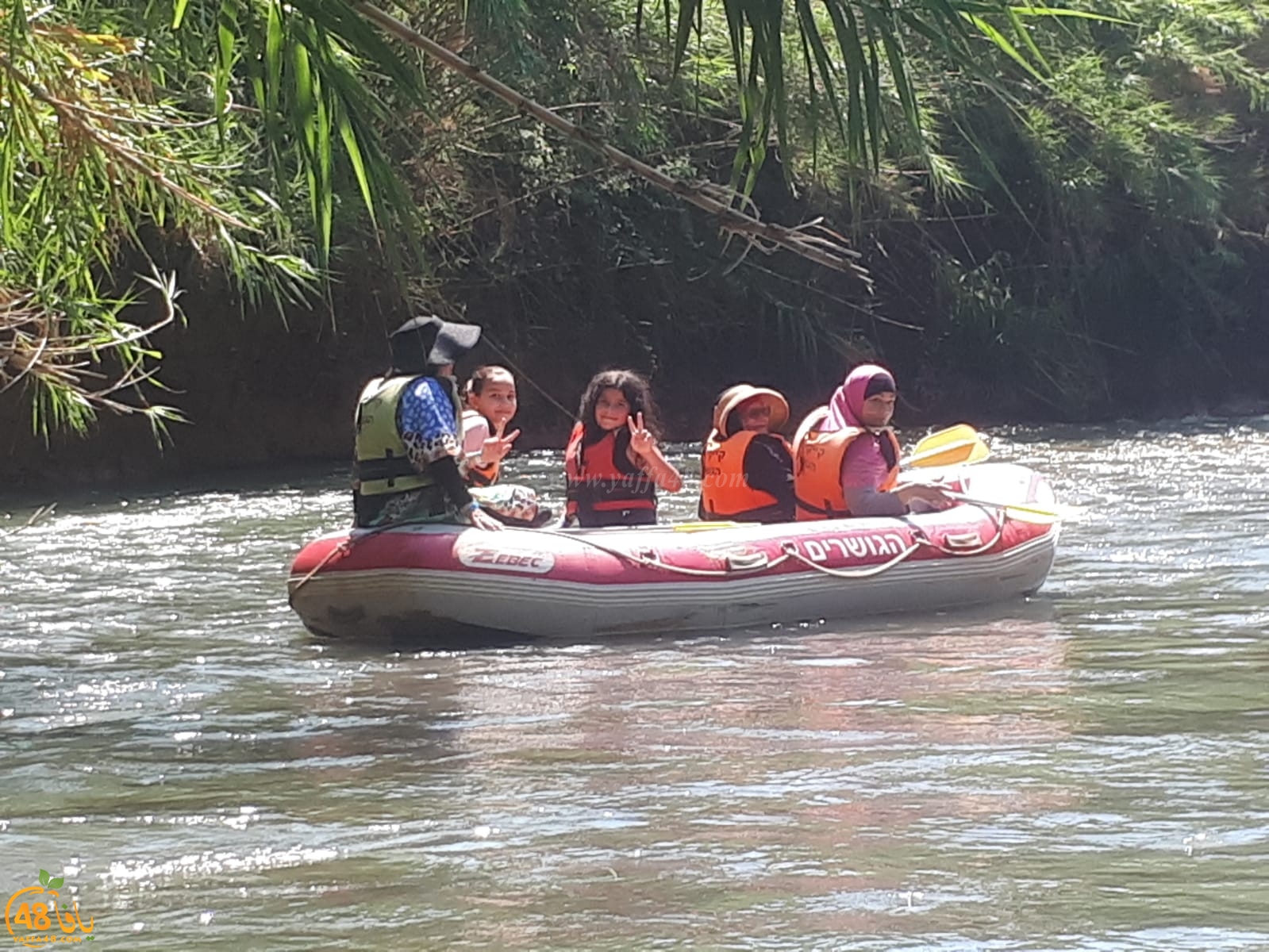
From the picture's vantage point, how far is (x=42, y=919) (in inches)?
139

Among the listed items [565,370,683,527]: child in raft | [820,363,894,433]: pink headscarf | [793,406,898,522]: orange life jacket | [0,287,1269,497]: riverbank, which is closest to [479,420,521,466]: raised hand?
[565,370,683,527]: child in raft

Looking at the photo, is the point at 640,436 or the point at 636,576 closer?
the point at 636,576

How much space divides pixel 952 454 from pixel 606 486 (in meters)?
1.80

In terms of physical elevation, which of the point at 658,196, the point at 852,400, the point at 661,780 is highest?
the point at 658,196

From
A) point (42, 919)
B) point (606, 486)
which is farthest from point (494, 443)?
point (42, 919)

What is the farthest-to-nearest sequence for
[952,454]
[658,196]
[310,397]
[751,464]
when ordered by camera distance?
[310,397], [658,196], [952,454], [751,464]

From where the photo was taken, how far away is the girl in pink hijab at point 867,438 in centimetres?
784

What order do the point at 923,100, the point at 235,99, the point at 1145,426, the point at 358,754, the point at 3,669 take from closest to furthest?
the point at 358,754 < the point at 3,669 < the point at 235,99 < the point at 923,100 < the point at 1145,426

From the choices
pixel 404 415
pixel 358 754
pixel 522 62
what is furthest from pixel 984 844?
pixel 522 62

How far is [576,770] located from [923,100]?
32.5 feet

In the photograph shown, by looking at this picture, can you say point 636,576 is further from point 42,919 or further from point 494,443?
point 42,919

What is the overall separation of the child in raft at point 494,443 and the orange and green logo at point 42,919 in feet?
14.0

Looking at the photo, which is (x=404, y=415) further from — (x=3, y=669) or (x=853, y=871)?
(x=853, y=871)

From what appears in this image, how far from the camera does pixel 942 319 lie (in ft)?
60.2
